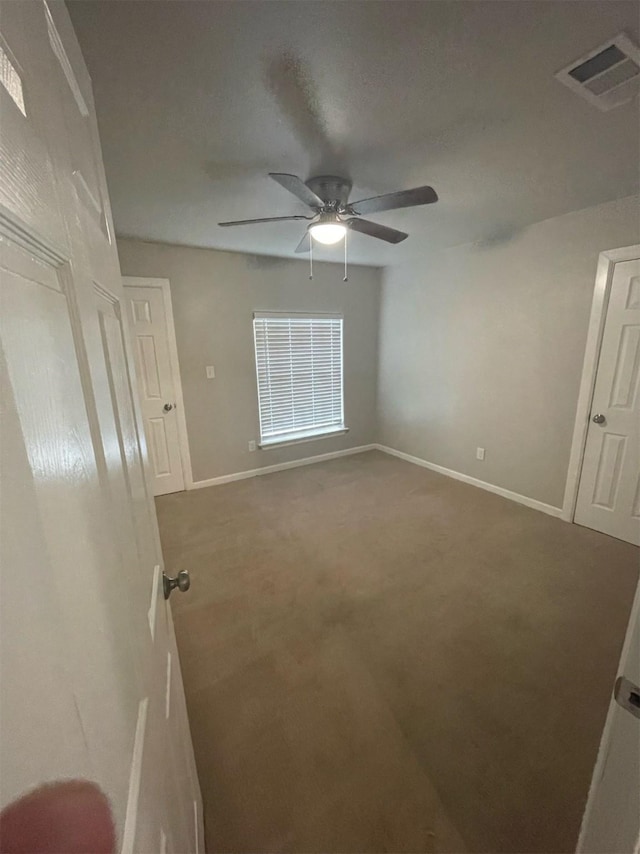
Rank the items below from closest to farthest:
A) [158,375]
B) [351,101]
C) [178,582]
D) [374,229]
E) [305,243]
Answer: [178,582] → [351,101] → [374,229] → [305,243] → [158,375]

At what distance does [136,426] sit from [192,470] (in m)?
3.03

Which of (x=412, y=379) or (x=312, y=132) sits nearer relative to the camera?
(x=312, y=132)

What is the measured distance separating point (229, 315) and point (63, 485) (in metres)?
3.52

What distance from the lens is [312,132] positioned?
1.52m

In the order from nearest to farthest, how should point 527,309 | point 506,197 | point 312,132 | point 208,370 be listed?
point 312,132
point 506,197
point 527,309
point 208,370

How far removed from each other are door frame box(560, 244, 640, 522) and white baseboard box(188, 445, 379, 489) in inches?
93.8

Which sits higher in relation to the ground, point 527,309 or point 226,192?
point 226,192

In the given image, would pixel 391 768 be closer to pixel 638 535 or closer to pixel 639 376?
pixel 638 535

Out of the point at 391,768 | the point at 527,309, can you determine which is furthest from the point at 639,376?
the point at 391,768

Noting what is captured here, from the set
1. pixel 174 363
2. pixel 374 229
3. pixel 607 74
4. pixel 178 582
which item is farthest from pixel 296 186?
pixel 174 363

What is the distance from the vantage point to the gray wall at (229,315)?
10.9ft

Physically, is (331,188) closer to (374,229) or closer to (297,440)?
(374,229)

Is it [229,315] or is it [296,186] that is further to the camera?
[229,315]

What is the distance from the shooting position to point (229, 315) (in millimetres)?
3586
